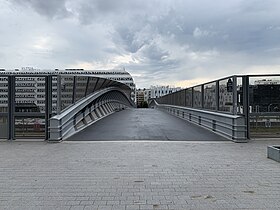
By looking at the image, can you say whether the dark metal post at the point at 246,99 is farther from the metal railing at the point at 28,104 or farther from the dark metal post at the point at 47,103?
the dark metal post at the point at 47,103

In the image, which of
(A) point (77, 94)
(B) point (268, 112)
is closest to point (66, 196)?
(B) point (268, 112)

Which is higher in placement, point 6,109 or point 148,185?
point 6,109

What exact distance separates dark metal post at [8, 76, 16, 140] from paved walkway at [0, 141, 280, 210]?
1.47 meters

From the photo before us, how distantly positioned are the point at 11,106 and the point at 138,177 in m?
6.13

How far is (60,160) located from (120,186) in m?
2.41

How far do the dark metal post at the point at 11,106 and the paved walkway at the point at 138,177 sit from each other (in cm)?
147

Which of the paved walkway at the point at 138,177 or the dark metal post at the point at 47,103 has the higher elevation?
the dark metal post at the point at 47,103

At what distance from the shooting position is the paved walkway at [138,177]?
4246 mm

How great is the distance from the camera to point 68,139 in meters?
10.2

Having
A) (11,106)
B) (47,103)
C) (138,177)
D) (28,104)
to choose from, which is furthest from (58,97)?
(138,177)

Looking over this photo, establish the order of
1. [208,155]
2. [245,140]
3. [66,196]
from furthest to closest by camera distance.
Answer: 1. [245,140]
2. [208,155]
3. [66,196]

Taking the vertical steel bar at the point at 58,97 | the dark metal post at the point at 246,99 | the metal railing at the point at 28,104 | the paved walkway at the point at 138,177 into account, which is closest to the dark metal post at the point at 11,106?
the metal railing at the point at 28,104

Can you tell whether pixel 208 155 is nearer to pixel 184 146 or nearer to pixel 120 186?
pixel 184 146

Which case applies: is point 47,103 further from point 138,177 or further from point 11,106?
point 138,177
